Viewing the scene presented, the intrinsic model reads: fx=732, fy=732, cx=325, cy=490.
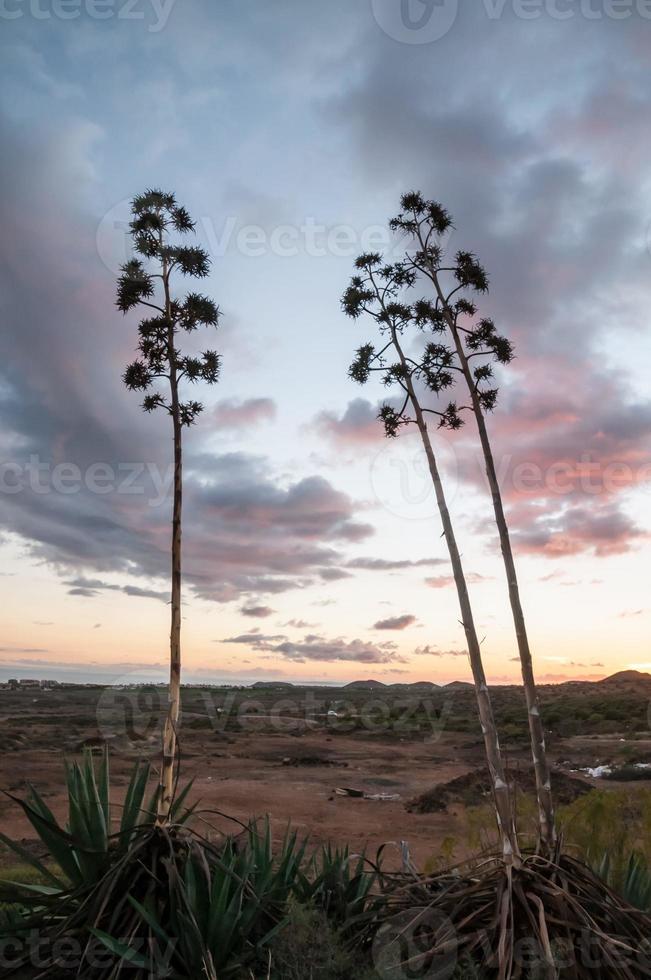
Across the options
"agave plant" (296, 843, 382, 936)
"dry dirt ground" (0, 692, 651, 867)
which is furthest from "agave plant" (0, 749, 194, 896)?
"dry dirt ground" (0, 692, 651, 867)

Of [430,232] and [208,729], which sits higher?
[430,232]

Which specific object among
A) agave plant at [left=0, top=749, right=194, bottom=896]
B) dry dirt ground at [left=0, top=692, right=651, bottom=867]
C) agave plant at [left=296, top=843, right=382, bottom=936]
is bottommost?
dry dirt ground at [left=0, top=692, right=651, bottom=867]

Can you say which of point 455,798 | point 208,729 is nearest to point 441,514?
point 455,798

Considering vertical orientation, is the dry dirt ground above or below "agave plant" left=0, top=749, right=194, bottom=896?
below

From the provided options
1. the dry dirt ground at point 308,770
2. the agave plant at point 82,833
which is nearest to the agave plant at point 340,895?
the agave plant at point 82,833

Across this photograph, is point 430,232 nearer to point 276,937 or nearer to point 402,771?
point 276,937

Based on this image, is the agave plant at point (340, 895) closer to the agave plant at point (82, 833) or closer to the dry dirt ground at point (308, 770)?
the agave plant at point (82, 833)

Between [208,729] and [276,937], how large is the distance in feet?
145

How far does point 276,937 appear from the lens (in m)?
4.67

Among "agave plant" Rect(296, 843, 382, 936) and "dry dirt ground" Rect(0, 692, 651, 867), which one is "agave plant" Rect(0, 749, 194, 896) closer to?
"agave plant" Rect(296, 843, 382, 936)

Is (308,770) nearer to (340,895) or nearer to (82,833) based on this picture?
(340,895)

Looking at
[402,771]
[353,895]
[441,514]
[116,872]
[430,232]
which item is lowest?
[402,771]

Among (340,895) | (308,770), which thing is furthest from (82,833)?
(308,770)

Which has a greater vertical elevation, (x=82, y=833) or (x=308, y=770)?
(x=82, y=833)
